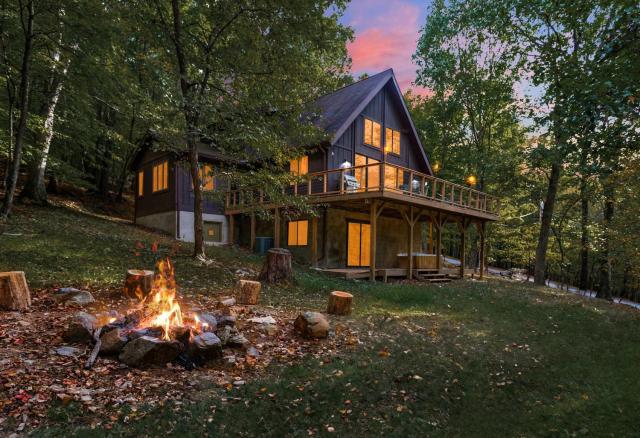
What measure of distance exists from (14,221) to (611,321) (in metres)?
20.5

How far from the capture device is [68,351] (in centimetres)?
514

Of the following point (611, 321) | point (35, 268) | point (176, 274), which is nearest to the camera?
point (35, 268)

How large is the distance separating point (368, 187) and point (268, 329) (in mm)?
9375

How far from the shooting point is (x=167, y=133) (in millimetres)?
12219

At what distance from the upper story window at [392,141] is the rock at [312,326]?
56.1 feet

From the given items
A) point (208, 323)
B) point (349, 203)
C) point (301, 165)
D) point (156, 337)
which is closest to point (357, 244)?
point (349, 203)

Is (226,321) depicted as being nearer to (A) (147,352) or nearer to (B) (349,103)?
(A) (147,352)

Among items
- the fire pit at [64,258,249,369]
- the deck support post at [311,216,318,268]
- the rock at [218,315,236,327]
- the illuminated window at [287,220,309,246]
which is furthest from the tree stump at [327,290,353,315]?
the illuminated window at [287,220,309,246]

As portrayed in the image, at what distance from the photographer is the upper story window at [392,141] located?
22.7 m

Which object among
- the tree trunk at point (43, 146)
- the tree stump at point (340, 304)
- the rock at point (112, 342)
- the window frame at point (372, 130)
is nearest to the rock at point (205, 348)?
the rock at point (112, 342)

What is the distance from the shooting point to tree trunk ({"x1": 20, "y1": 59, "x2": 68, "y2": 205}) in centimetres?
1716

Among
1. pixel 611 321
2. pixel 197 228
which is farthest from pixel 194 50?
pixel 611 321

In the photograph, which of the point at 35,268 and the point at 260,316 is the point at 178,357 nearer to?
the point at 260,316

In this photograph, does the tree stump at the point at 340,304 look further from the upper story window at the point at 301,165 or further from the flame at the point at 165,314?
the upper story window at the point at 301,165
